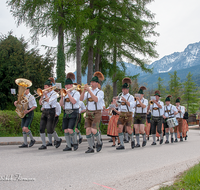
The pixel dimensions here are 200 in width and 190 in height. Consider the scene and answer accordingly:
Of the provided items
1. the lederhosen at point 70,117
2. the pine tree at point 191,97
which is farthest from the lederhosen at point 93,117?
the pine tree at point 191,97

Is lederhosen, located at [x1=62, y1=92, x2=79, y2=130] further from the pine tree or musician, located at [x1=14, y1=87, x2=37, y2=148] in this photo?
the pine tree

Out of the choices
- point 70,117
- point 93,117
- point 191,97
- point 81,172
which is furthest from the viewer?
point 191,97

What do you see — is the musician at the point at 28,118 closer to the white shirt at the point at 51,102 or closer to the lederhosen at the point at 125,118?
the white shirt at the point at 51,102

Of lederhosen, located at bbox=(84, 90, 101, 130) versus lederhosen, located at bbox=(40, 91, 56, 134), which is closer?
lederhosen, located at bbox=(84, 90, 101, 130)

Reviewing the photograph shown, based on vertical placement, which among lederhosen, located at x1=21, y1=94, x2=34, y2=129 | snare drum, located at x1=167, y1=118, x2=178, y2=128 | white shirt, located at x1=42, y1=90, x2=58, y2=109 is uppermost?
white shirt, located at x1=42, y1=90, x2=58, y2=109

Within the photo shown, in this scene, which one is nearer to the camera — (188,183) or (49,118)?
(188,183)

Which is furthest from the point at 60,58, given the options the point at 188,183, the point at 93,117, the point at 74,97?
the point at 188,183

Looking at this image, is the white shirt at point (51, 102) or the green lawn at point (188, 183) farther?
the white shirt at point (51, 102)

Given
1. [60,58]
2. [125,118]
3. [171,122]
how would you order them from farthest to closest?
[60,58] → [171,122] → [125,118]

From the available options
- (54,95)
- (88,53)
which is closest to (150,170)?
(54,95)

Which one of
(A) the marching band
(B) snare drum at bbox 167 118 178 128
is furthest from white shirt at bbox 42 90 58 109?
(B) snare drum at bbox 167 118 178 128

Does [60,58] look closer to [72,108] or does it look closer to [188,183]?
[72,108]

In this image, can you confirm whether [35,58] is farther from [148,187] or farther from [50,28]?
[148,187]

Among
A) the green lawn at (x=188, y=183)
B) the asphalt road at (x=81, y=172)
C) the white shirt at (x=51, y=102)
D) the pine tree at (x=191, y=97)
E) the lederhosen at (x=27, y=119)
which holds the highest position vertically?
the pine tree at (x=191, y=97)
